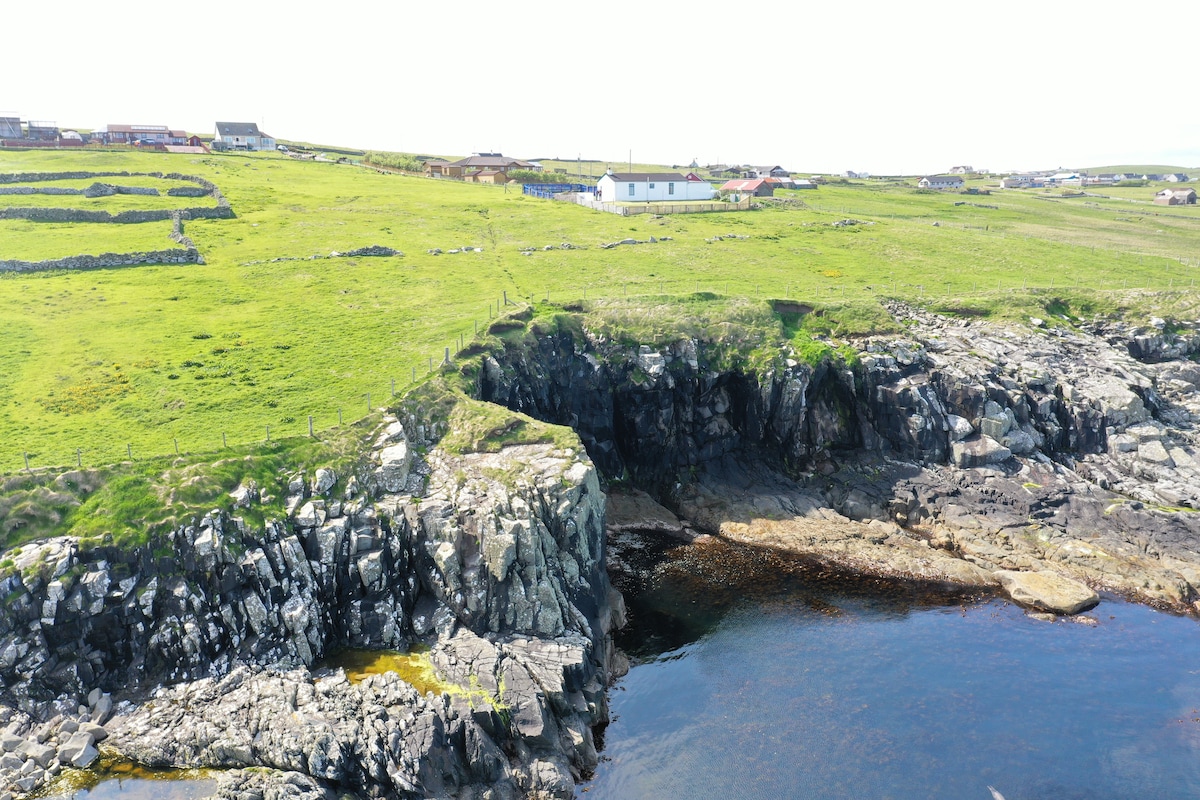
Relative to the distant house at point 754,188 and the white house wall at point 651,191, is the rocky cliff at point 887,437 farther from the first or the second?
the distant house at point 754,188

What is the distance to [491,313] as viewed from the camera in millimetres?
64000

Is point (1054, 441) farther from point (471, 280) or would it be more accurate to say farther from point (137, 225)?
point (137, 225)

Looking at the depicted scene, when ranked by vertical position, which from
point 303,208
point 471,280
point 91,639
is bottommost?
point 91,639

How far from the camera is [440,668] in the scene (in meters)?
37.1

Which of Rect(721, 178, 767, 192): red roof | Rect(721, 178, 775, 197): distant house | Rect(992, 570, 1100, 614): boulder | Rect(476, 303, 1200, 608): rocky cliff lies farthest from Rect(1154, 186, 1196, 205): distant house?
Rect(992, 570, 1100, 614): boulder

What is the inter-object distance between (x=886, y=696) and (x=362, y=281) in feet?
194

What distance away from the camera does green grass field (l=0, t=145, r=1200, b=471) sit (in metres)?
Result: 49.1

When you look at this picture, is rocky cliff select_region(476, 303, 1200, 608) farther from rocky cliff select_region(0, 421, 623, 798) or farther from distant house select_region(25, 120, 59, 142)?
distant house select_region(25, 120, 59, 142)

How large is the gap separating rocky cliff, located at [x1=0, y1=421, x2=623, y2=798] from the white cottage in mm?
87456

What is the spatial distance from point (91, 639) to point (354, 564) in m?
12.0

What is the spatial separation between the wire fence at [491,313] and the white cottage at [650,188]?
50006mm

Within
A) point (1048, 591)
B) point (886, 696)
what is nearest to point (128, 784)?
point (886, 696)

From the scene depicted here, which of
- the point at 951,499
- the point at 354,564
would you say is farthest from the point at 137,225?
the point at 951,499

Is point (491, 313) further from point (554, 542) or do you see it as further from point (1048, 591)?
point (1048, 591)
